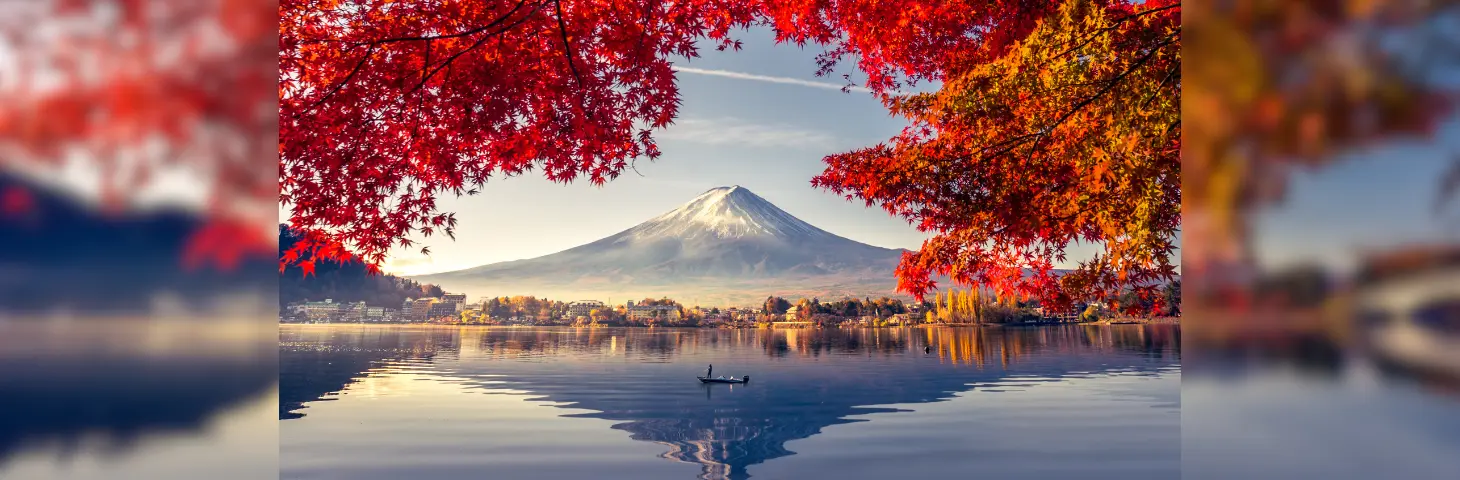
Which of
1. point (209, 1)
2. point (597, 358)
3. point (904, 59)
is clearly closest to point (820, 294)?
point (597, 358)

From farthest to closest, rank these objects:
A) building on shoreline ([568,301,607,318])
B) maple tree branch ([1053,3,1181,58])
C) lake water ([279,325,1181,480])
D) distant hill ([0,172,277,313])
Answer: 1. building on shoreline ([568,301,607,318])
2. lake water ([279,325,1181,480])
3. maple tree branch ([1053,3,1181,58])
4. distant hill ([0,172,277,313])

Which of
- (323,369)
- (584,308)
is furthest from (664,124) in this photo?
(584,308)

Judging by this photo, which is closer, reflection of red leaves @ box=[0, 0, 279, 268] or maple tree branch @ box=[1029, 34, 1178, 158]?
reflection of red leaves @ box=[0, 0, 279, 268]

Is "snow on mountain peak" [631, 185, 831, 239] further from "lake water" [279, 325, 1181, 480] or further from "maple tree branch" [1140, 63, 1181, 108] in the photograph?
"maple tree branch" [1140, 63, 1181, 108]

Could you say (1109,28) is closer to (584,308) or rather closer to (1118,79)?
(1118,79)

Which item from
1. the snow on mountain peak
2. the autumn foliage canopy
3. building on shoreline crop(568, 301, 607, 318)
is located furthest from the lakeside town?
the autumn foliage canopy

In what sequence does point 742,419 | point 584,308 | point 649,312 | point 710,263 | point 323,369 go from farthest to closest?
point 584,308 → point 649,312 → point 710,263 → point 323,369 → point 742,419

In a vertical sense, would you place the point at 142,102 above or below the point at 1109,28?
below

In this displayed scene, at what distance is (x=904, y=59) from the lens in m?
8.56

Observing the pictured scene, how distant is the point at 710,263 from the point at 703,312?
573 centimetres

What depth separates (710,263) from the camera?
57.5m

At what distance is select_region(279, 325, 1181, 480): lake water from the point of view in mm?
10031

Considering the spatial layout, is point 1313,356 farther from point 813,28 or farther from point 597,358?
point 597,358

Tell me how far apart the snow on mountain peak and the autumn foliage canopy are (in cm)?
3849
